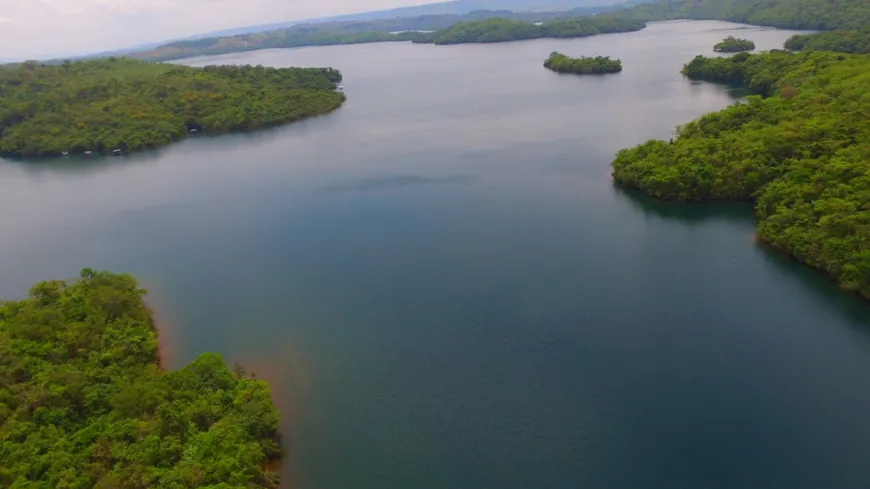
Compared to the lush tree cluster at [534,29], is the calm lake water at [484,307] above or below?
below

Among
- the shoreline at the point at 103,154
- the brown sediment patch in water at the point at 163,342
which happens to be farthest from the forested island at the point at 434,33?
the brown sediment patch in water at the point at 163,342

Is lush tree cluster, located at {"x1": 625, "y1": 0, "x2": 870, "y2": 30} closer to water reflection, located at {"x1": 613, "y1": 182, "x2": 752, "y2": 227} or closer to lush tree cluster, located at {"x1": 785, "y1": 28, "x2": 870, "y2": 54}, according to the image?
lush tree cluster, located at {"x1": 785, "y1": 28, "x2": 870, "y2": 54}

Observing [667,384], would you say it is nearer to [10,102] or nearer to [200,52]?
[10,102]

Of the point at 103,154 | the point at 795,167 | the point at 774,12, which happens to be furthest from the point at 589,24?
the point at 795,167

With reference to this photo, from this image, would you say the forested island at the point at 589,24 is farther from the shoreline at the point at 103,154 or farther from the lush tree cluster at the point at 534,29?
the shoreline at the point at 103,154

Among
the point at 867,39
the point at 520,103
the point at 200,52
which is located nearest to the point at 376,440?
the point at 520,103

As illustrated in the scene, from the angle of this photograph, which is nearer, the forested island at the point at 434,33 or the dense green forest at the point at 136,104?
the dense green forest at the point at 136,104

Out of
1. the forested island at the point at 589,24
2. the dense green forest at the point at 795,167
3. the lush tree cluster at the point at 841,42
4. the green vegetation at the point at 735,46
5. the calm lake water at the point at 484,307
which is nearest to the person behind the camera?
the calm lake water at the point at 484,307
